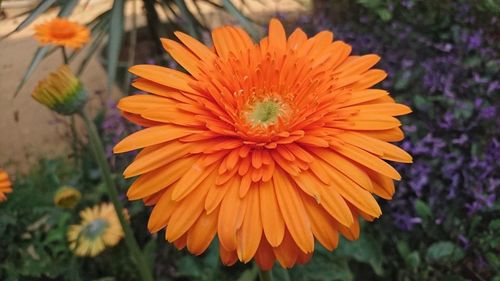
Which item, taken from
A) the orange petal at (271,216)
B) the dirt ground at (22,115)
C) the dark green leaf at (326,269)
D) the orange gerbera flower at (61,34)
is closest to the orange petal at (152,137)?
the orange petal at (271,216)

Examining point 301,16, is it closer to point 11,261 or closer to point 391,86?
point 391,86

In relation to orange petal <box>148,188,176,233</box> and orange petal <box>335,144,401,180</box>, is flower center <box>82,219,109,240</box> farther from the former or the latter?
orange petal <box>335,144,401,180</box>

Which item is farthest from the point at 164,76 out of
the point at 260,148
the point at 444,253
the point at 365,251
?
the point at 444,253

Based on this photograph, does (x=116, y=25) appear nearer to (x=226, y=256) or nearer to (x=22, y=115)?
(x=22, y=115)

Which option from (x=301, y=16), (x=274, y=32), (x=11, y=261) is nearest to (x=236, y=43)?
(x=274, y=32)

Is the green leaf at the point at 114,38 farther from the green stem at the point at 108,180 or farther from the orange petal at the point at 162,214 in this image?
the orange petal at the point at 162,214

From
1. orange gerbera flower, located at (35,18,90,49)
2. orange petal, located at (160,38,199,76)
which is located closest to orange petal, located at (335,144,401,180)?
orange petal, located at (160,38,199,76)
